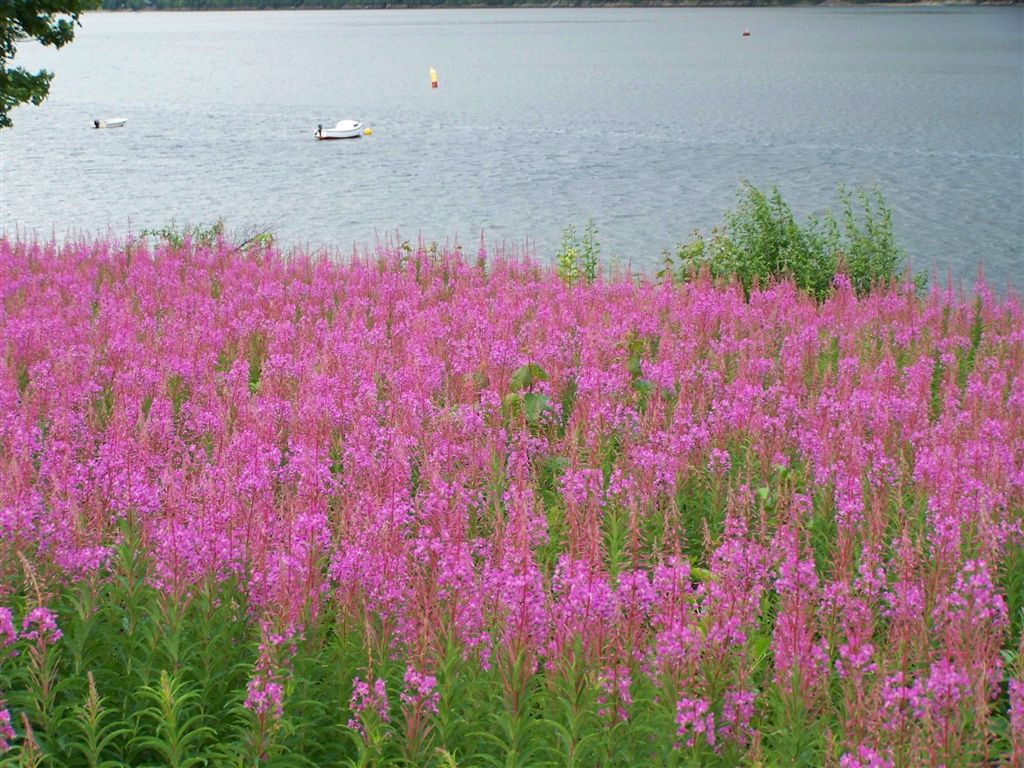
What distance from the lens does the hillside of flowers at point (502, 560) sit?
4.86 meters

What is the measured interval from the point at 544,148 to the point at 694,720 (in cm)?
5385

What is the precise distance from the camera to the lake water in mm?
38938

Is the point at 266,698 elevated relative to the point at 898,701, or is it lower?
lower

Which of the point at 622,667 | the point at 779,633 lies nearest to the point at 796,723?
the point at 779,633

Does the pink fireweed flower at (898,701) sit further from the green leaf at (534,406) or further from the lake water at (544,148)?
the lake water at (544,148)

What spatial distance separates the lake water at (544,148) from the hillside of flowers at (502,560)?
45.3ft

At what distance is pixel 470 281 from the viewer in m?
15.4

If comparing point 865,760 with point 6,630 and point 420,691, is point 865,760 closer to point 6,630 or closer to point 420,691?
point 420,691

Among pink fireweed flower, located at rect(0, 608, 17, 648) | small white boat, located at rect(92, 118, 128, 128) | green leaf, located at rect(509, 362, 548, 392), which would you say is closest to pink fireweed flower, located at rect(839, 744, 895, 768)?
pink fireweed flower, located at rect(0, 608, 17, 648)

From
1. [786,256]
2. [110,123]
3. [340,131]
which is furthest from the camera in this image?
[110,123]

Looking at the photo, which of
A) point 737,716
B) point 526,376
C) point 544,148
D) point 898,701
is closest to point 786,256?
point 526,376

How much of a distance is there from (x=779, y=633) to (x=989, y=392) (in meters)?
5.19

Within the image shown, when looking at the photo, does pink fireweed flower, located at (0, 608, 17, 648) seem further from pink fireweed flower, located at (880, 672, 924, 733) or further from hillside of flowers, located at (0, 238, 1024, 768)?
pink fireweed flower, located at (880, 672, 924, 733)

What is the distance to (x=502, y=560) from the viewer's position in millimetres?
5719
